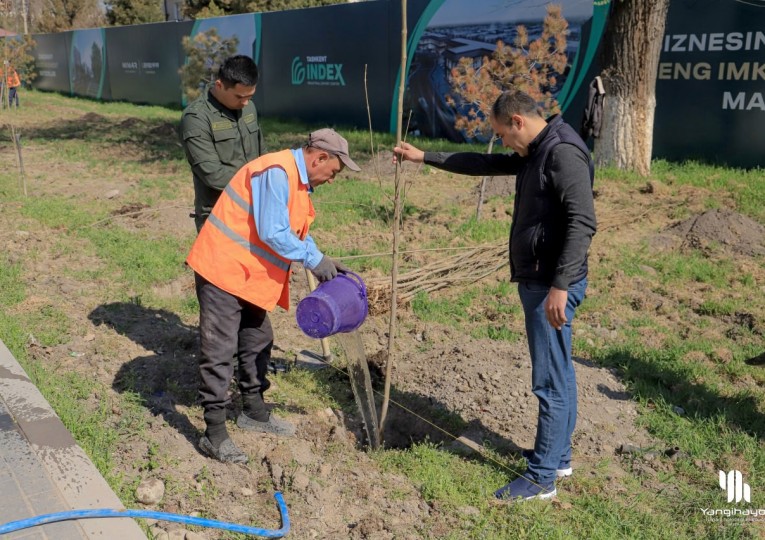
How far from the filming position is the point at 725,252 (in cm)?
684

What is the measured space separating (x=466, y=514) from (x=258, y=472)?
41.4 inches

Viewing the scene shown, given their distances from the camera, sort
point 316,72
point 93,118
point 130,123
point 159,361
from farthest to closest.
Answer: point 93,118 → point 130,123 → point 316,72 → point 159,361

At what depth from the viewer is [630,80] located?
916 centimetres

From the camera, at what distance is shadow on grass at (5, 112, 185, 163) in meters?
13.6

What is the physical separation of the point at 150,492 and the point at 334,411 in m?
1.33

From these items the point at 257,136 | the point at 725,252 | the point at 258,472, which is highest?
the point at 257,136

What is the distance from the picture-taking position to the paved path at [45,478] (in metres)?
2.99

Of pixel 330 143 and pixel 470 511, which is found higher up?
pixel 330 143

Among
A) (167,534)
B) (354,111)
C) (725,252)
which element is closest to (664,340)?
(725,252)

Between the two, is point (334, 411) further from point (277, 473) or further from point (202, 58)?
point (202, 58)

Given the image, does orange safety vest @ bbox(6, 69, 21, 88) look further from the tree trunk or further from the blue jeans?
the blue jeans

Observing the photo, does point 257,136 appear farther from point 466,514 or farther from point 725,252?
point 725,252

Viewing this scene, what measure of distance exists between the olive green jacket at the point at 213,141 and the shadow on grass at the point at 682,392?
2740 mm

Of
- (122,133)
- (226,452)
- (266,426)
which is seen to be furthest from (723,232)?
(122,133)
